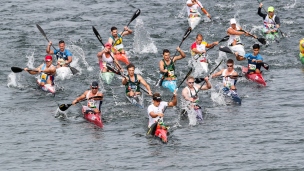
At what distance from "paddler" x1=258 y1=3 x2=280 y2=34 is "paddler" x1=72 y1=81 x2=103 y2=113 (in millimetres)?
12185

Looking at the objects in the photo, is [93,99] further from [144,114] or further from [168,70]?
[168,70]

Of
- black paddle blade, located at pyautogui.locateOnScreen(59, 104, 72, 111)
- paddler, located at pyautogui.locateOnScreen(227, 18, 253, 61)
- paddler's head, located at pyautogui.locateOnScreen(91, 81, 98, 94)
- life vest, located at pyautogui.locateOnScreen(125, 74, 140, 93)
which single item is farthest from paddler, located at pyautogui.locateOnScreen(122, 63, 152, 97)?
paddler, located at pyautogui.locateOnScreen(227, 18, 253, 61)

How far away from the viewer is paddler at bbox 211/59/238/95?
1150 inches

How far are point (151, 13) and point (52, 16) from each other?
18.0 ft

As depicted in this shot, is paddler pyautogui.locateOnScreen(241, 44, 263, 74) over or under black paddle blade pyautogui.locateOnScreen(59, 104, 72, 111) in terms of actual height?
over

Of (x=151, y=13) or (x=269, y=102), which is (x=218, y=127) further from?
(x=151, y=13)

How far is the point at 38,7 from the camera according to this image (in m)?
46.2

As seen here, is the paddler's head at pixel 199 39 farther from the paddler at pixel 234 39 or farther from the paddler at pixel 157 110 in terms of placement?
the paddler at pixel 157 110

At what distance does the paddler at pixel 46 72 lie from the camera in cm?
3022

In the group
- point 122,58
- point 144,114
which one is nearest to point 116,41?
point 122,58

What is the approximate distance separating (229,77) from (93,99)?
5.40 metres

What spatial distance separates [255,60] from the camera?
31.1 meters

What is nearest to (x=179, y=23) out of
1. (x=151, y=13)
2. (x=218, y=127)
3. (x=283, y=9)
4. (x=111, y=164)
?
(x=151, y=13)

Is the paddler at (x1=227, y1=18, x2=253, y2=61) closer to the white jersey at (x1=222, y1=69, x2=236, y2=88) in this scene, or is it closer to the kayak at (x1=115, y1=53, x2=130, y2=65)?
the kayak at (x1=115, y1=53, x2=130, y2=65)
